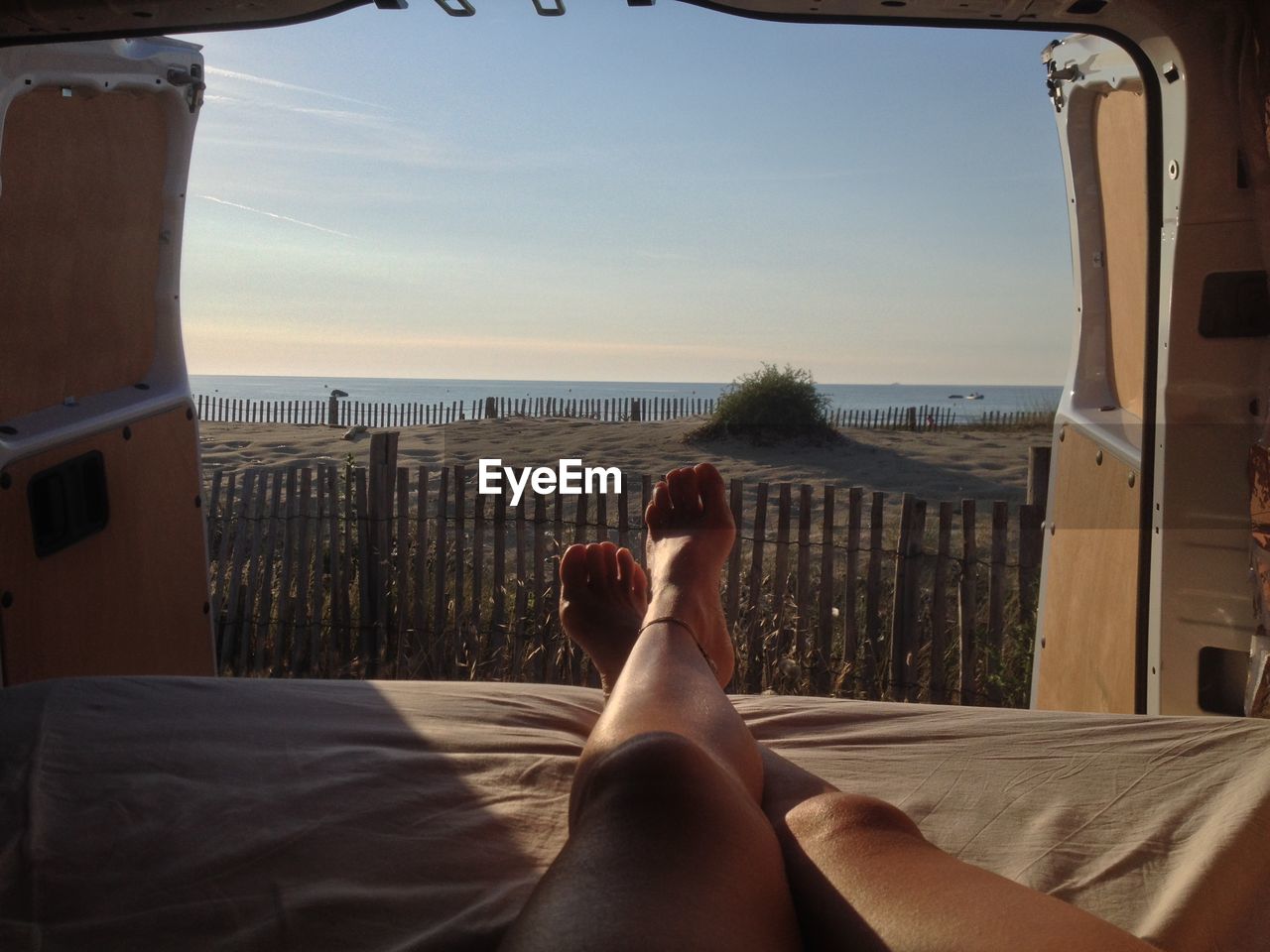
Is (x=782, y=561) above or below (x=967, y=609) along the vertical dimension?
above

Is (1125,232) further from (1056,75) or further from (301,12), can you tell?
(301,12)

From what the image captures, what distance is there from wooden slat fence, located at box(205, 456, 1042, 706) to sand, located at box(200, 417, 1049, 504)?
1.43 m

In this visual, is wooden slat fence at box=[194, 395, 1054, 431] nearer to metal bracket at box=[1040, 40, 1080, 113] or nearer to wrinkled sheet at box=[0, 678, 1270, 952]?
metal bracket at box=[1040, 40, 1080, 113]

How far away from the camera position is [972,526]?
403 centimetres

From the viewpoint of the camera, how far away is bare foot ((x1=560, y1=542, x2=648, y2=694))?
7.22ft

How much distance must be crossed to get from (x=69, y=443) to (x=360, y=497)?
246 centimetres

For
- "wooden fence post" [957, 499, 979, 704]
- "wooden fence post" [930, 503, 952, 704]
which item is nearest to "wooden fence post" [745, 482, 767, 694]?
"wooden fence post" [930, 503, 952, 704]

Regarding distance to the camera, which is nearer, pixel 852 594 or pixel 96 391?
pixel 96 391

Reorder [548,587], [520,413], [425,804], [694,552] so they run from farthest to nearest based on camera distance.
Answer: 1. [520,413]
2. [548,587]
3. [694,552]
4. [425,804]

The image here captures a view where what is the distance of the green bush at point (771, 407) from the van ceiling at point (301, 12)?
7090 mm

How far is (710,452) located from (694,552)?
677 cm

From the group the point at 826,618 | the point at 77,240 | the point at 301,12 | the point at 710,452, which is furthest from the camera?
the point at 710,452

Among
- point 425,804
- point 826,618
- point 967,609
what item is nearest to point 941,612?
point 967,609

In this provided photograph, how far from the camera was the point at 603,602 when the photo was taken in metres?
2.38
